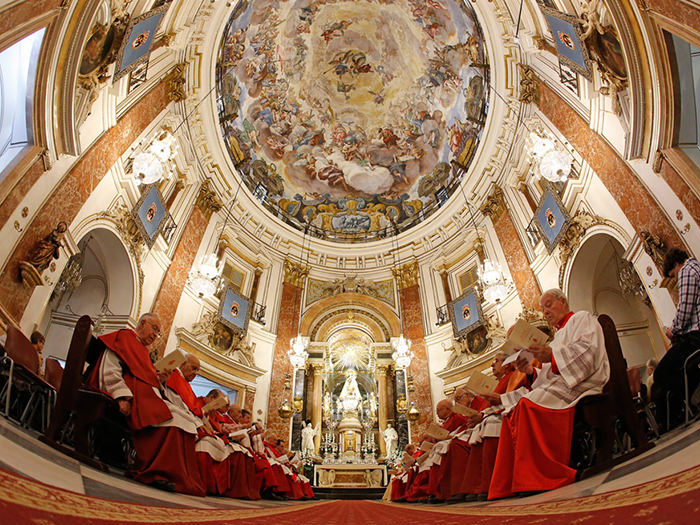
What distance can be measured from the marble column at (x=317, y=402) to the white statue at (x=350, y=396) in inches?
27.3

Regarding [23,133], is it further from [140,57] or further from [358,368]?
[358,368]

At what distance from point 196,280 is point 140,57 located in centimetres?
553

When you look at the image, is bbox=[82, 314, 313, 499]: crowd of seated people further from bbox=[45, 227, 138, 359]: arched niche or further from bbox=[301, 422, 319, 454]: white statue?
bbox=[301, 422, 319, 454]: white statue

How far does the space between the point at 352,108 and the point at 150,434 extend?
16971mm

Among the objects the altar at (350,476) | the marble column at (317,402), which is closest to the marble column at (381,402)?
the altar at (350,476)

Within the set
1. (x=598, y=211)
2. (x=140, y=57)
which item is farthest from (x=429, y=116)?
(x=140, y=57)

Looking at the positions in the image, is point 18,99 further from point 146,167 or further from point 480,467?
point 480,467

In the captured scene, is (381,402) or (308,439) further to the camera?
(381,402)

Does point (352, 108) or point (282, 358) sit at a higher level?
point (352, 108)

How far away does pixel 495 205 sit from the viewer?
44.3 ft

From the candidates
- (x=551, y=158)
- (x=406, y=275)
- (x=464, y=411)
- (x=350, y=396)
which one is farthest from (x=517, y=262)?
(x=464, y=411)

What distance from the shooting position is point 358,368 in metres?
15.2

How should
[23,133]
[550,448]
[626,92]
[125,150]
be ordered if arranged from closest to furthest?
[550,448], [23,133], [626,92], [125,150]

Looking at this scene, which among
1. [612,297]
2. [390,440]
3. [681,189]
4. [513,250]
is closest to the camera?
[681,189]
